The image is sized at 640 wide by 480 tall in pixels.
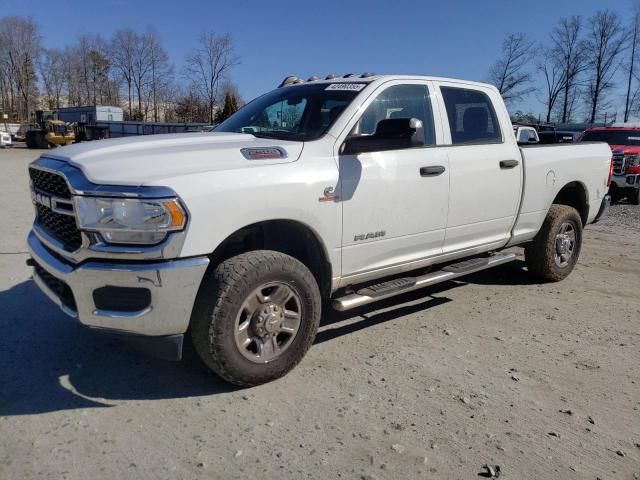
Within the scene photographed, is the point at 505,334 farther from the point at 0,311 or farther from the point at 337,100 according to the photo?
the point at 0,311

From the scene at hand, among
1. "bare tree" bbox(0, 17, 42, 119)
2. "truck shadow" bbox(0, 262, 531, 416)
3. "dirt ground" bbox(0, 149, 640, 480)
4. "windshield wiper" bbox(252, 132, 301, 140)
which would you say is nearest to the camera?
"dirt ground" bbox(0, 149, 640, 480)

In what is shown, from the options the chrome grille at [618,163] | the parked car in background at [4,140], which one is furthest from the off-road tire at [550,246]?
the parked car in background at [4,140]

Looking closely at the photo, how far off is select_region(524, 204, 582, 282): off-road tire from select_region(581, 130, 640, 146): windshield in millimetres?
9886

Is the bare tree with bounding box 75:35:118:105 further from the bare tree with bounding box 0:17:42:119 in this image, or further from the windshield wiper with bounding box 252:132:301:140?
the windshield wiper with bounding box 252:132:301:140

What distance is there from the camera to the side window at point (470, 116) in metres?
4.54

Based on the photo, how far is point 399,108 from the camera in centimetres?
421

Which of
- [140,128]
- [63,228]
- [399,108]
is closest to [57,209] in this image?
[63,228]

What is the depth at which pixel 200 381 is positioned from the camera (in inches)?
135

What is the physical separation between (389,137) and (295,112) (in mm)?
975

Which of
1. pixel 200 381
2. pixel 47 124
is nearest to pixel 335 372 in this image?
pixel 200 381

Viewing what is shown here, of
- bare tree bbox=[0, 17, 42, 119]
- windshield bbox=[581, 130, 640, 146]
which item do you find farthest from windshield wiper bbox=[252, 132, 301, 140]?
bare tree bbox=[0, 17, 42, 119]

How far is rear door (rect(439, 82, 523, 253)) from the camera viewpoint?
14.6ft

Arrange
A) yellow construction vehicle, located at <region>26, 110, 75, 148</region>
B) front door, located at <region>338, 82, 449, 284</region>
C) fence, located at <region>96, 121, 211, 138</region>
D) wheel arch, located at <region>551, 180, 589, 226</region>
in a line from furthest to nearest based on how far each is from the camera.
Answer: yellow construction vehicle, located at <region>26, 110, 75, 148</region>, fence, located at <region>96, 121, 211, 138</region>, wheel arch, located at <region>551, 180, 589, 226</region>, front door, located at <region>338, 82, 449, 284</region>

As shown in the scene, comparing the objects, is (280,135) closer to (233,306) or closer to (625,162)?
(233,306)
